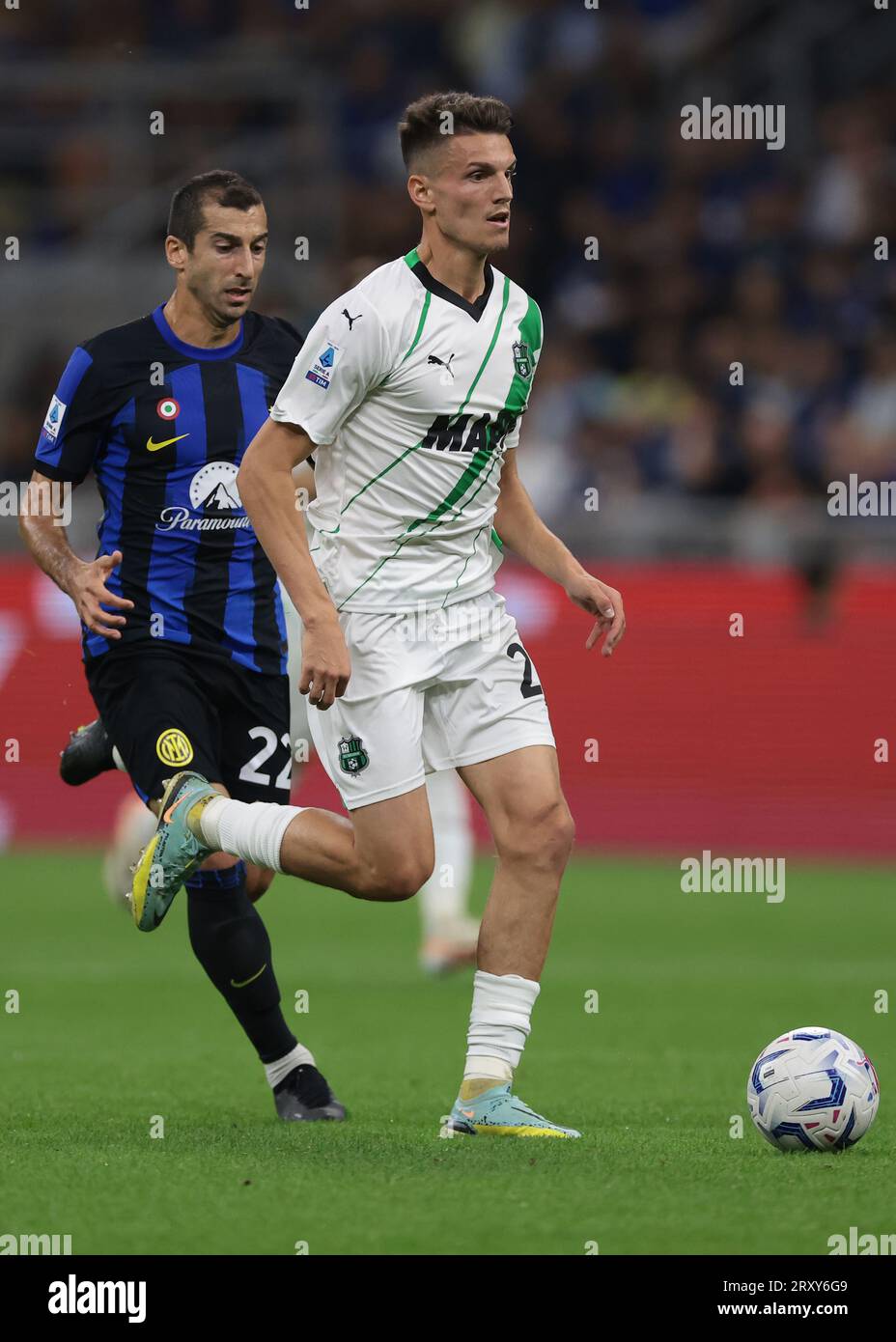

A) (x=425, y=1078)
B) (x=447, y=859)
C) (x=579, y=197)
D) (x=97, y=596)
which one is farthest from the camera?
(x=579, y=197)

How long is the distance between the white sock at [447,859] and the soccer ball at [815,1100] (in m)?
3.46

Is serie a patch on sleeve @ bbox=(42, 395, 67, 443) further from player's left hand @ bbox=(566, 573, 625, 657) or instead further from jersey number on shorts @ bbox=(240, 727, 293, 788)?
player's left hand @ bbox=(566, 573, 625, 657)

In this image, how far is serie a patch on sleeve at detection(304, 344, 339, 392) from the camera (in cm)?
541

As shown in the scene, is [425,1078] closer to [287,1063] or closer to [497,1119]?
[287,1063]

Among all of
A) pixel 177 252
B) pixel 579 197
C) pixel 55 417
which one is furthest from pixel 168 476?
pixel 579 197

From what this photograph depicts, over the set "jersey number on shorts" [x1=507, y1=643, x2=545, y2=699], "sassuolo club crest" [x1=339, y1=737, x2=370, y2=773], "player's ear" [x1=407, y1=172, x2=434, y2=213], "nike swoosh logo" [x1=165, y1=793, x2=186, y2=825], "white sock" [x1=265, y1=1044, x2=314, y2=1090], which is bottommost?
"white sock" [x1=265, y1=1044, x2=314, y2=1090]

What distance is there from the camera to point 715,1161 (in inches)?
209

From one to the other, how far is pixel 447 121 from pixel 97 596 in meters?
1.57

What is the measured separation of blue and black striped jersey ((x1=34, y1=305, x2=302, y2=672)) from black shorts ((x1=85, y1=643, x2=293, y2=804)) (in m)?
0.05

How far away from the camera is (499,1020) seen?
5652mm

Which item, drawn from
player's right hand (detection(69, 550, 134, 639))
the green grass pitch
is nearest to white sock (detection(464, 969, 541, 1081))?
the green grass pitch

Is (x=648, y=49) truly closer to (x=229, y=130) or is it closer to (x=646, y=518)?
(x=229, y=130)
